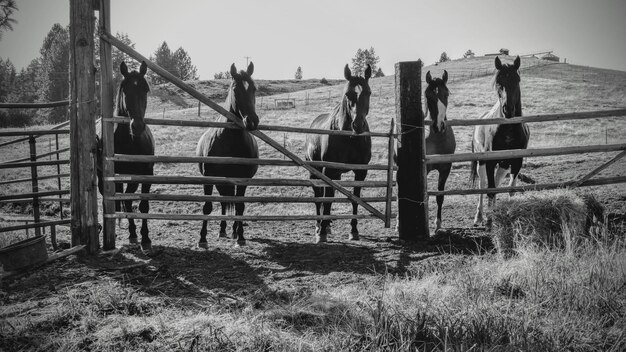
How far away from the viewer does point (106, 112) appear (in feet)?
17.7

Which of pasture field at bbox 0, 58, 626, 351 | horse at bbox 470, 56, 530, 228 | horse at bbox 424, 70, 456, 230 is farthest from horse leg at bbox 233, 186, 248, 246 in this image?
horse at bbox 470, 56, 530, 228

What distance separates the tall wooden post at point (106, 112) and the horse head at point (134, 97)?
7.7 inches

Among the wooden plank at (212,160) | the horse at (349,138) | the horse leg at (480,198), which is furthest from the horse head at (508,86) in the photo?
the wooden plank at (212,160)

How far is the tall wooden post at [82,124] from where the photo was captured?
523 centimetres

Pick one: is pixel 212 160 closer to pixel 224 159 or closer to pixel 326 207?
pixel 224 159

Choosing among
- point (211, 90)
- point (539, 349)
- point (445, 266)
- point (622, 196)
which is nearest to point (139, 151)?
point (445, 266)

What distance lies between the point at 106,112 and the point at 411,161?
4426mm

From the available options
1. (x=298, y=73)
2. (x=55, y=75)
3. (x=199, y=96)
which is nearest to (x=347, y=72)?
(x=199, y=96)

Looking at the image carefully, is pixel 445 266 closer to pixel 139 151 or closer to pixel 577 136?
pixel 139 151

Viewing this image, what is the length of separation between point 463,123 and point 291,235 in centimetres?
351

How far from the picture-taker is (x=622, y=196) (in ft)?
25.5

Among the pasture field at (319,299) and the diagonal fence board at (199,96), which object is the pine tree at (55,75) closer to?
the diagonal fence board at (199,96)

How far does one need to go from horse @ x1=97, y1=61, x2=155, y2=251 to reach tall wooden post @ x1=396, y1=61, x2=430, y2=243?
376 cm

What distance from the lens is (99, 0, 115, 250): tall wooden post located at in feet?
17.6
